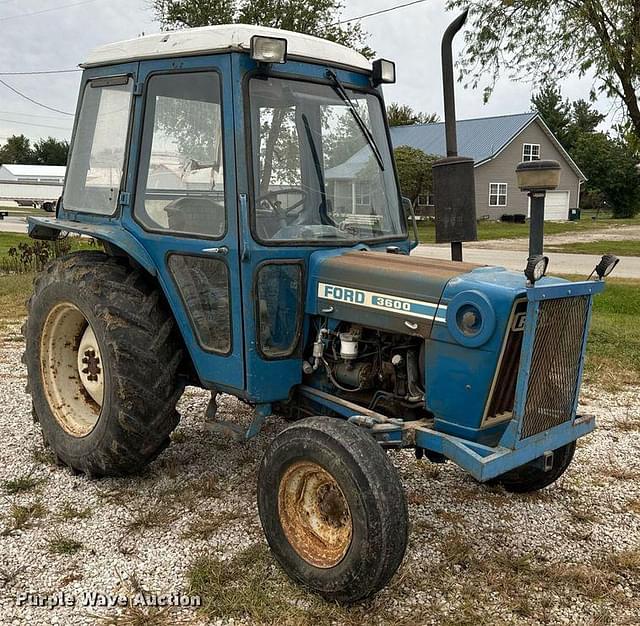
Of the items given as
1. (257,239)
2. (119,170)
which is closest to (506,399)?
(257,239)

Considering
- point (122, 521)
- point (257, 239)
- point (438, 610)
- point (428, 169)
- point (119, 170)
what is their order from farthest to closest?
point (428, 169) → point (119, 170) → point (122, 521) → point (257, 239) → point (438, 610)

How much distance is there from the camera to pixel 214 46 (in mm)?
3676

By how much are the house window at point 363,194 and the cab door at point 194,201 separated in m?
0.79

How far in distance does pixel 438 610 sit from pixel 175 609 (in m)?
1.13

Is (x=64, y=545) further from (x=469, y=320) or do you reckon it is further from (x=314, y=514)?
(x=469, y=320)

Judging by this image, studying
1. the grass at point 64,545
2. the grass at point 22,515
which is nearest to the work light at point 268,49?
the grass at point 64,545

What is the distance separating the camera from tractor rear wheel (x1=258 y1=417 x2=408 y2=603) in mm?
2990

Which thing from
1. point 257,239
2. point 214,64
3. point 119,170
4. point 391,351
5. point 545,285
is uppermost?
point 214,64

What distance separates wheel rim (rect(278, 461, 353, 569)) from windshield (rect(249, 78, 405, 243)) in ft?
3.95

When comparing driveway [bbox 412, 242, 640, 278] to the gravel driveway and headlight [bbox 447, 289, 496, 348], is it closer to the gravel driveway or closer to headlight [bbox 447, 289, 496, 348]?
the gravel driveway

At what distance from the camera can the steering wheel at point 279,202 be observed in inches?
148

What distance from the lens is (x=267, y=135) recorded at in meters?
3.80

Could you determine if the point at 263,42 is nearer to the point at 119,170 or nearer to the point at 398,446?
the point at 119,170

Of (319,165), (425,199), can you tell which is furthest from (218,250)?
(425,199)
